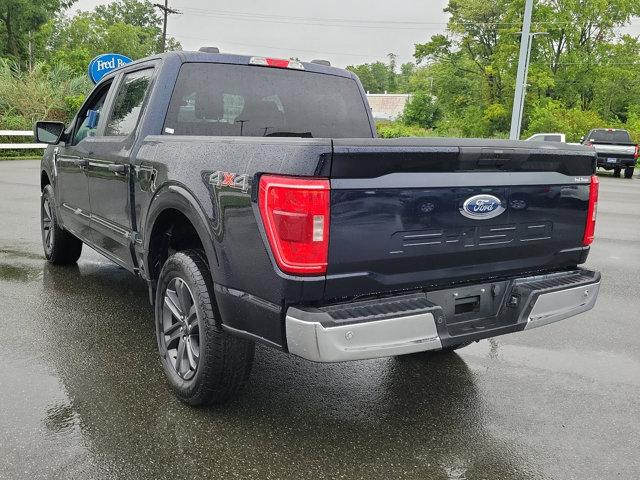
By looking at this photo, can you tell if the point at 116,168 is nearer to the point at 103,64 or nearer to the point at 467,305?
the point at 467,305

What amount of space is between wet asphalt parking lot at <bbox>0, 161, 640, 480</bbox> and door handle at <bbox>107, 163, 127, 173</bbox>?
122cm

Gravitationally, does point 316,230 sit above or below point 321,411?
above

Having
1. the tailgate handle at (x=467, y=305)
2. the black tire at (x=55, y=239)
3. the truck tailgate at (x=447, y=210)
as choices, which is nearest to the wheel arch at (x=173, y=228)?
the truck tailgate at (x=447, y=210)

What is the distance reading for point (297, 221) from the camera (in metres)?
2.58

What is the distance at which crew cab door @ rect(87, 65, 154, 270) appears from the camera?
4.14m

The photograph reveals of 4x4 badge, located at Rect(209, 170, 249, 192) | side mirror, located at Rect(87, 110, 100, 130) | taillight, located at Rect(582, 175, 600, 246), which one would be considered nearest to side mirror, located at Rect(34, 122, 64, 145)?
side mirror, located at Rect(87, 110, 100, 130)

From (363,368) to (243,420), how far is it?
1055 mm

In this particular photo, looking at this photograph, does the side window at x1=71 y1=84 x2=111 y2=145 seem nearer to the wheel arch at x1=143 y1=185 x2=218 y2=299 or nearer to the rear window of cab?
the rear window of cab

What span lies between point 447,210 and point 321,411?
136 centimetres

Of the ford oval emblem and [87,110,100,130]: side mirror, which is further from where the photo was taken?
[87,110,100,130]: side mirror

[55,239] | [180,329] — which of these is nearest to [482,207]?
[180,329]

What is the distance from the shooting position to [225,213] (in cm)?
291

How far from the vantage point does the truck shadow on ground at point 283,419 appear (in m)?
2.90

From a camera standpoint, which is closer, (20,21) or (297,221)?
(297,221)
